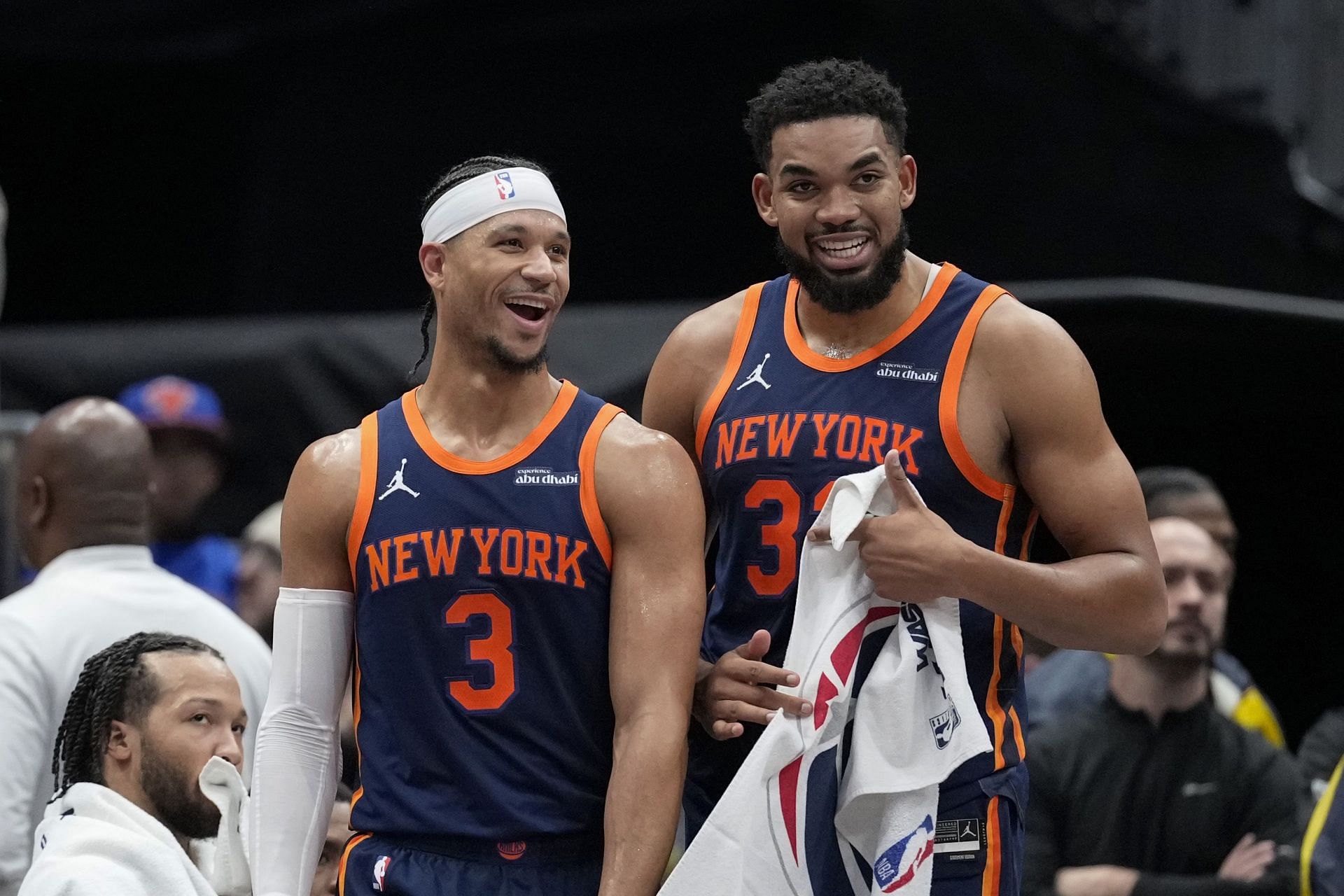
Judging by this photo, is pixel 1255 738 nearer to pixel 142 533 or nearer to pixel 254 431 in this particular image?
pixel 142 533

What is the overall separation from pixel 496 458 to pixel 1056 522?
106 cm

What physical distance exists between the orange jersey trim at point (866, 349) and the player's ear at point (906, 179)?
6.0 inches

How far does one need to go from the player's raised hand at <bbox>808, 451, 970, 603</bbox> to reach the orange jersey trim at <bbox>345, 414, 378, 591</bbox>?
918mm

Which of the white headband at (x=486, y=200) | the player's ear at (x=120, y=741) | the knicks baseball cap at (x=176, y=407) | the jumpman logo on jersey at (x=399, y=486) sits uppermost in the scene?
the white headband at (x=486, y=200)

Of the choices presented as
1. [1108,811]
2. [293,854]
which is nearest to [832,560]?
[293,854]

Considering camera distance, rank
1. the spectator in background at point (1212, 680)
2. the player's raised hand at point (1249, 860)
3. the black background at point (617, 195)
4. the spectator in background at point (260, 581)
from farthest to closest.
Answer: the black background at point (617, 195) → the spectator in background at point (260, 581) → the spectator in background at point (1212, 680) → the player's raised hand at point (1249, 860)

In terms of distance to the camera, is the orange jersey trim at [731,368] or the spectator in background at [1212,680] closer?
the orange jersey trim at [731,368]

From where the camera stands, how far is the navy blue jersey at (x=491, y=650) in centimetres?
351

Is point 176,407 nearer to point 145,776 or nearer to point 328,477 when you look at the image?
point 145,776

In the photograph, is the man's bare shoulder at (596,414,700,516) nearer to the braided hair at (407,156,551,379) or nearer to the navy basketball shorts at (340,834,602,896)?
the braided hair at (407,156,551,379)

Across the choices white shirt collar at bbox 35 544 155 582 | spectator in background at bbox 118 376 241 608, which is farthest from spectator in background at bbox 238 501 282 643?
white shirt collar at bbox 35 544 155 582

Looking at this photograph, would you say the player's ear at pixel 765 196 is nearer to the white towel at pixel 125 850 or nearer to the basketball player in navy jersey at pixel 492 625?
the basketball player in navy jersey at pixel 492 625

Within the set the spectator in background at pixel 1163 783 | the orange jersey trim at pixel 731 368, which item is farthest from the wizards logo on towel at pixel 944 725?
the spectator in background at pixel 1163 783

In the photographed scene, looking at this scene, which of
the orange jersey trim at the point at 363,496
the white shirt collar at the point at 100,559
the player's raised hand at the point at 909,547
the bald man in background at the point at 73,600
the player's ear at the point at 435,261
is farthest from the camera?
the white shirt collar at the point at 100,559
